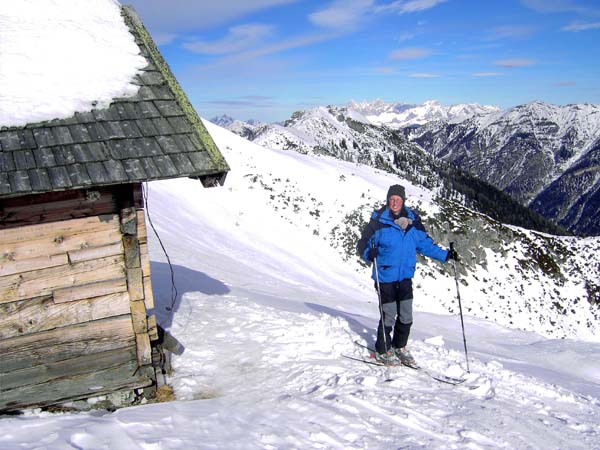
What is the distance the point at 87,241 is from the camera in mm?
5750

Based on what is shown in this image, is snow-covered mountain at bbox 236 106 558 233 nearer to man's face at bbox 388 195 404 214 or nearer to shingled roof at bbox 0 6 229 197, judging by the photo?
man's face at bbox 388 195 404 214

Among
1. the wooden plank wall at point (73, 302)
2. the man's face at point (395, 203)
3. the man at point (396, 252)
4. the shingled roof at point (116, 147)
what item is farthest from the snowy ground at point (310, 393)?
the shingled roof at point (116, 147)

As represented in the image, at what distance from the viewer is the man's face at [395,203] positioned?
6859mm

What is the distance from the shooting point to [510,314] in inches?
1172

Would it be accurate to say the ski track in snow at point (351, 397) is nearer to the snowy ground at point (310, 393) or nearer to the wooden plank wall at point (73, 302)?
the snowy ground at point (310, 393)

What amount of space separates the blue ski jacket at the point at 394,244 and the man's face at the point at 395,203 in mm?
106

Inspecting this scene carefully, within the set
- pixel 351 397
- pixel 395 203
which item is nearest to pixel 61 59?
pixel 395 203

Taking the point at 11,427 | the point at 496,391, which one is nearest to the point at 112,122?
the point at 11,427

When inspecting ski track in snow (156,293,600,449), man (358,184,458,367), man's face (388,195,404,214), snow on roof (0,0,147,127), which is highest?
snow on roof (0,0,147,127)

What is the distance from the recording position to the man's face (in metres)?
6.86

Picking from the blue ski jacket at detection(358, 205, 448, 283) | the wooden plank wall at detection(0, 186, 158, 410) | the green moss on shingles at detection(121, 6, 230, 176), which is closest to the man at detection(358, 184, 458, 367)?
the blue ski jacket at detection(358, 205, 448, 283)

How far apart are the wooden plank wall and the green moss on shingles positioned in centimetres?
120

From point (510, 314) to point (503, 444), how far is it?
27.6 metres

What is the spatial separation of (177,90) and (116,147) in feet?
5.31
